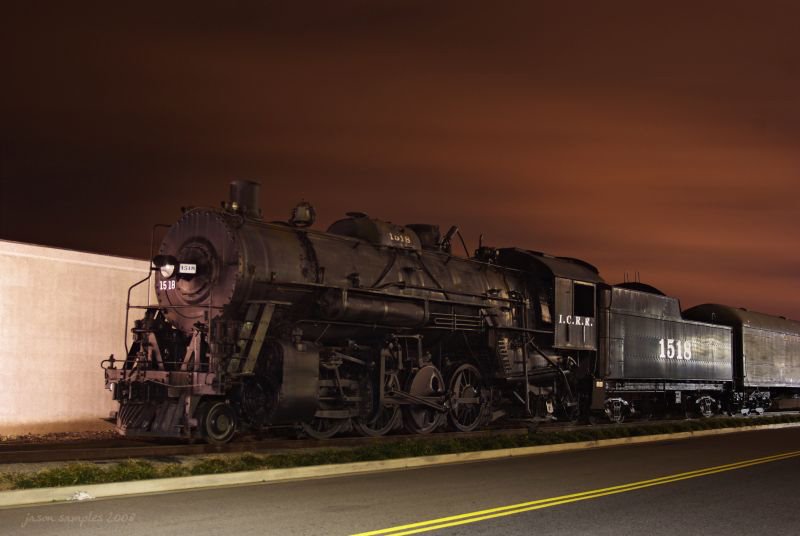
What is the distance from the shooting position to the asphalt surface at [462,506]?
726cm

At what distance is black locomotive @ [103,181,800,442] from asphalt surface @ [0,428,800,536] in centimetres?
334

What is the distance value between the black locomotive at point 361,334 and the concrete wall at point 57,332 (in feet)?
6.51

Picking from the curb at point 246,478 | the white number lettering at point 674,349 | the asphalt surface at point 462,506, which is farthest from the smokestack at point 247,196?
the white number lettering at point 674,349

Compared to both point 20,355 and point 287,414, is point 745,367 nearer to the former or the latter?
point 287,414

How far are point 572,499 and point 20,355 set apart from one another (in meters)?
11.5

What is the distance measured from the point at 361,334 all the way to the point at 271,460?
4.62 metres

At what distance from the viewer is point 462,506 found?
8438 millimetres

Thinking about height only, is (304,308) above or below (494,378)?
above

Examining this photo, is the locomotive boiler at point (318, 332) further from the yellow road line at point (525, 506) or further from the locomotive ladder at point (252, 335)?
the yellow road line at point (525, 506)

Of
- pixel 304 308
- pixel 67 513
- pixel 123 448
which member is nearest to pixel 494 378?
pixel 304 308

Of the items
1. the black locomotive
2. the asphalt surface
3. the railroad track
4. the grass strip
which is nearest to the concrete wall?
the black locomotive

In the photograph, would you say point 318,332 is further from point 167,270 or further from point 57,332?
point 57,332

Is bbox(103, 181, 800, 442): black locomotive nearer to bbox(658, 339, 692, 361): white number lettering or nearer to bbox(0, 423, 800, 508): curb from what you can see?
bbox(658, 339, 692, 361): white number lettering

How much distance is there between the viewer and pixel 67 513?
777 cm
